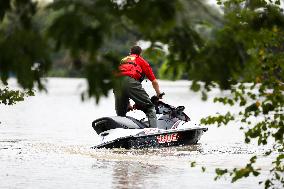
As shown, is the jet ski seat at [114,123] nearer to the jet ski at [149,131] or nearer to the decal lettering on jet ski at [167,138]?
the jet ski at [149,131]

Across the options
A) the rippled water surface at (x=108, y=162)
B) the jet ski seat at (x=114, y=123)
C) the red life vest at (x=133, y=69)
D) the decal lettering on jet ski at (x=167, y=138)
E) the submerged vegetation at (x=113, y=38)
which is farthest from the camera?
the decal lettering on jet ski at (x=167, y=138)

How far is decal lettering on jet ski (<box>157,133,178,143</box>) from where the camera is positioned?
17448mm

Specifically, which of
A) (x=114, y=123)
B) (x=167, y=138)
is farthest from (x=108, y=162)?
(x=167, y=138)

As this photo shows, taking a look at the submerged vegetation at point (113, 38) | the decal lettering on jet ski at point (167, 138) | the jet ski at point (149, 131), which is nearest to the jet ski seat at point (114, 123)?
the jet ski at point (149, 131)

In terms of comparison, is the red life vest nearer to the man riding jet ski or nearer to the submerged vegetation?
the man riding jet ski

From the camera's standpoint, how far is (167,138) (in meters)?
17.7

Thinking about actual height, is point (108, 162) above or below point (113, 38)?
below

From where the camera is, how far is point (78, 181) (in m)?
12.5

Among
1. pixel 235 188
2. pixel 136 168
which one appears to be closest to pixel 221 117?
pixel 235 188

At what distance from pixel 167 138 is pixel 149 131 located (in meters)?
0.81

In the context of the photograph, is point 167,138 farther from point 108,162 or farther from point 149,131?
point 108,162

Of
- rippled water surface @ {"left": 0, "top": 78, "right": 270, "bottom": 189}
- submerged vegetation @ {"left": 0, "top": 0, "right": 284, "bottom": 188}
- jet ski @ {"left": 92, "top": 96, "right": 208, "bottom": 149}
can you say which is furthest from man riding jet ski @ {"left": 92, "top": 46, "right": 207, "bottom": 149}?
submerged vegetation @ {"left": 0, "top": 0, "right": 284, "bottom": 188}

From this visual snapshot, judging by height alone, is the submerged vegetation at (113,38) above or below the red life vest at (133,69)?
below

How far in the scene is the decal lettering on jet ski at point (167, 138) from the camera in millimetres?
17448
